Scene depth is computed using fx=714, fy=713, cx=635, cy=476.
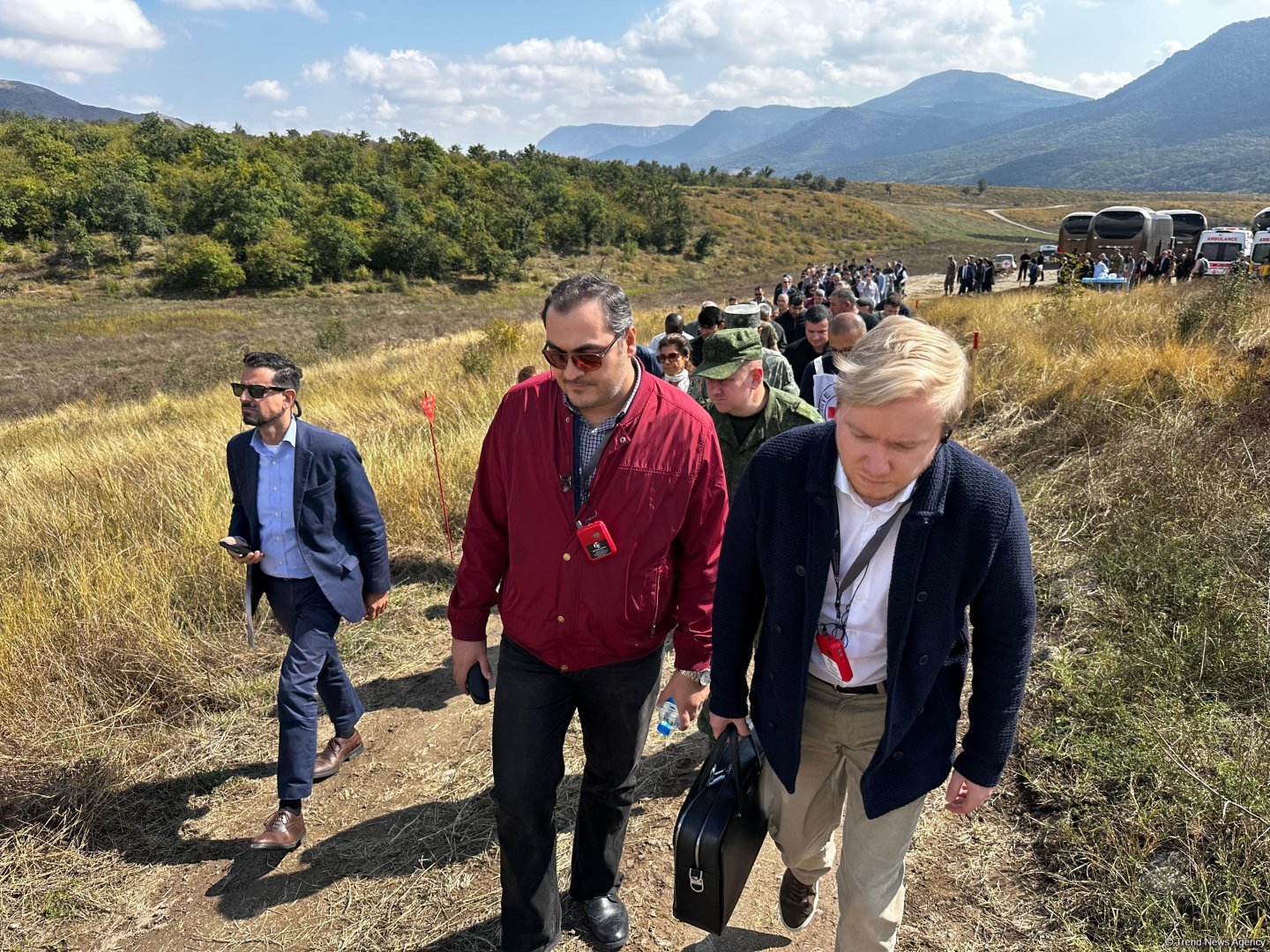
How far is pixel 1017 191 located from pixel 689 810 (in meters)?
146

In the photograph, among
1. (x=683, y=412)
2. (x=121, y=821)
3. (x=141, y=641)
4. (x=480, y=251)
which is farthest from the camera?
(x=480, y=251)

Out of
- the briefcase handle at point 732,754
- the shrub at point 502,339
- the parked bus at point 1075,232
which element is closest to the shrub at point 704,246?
the parked bus at point 1075,232

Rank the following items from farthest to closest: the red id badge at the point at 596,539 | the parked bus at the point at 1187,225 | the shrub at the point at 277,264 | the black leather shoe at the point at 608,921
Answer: the shrub at the point at 277,264 → the parked bus at the point at 1187,225 → the black leather shoe at the point at 608,921 → the red id badge at the point at 596,539

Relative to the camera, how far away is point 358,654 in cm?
430

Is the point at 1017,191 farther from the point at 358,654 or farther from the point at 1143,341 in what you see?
the point at 358,654

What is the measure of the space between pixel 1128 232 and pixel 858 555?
2917cm

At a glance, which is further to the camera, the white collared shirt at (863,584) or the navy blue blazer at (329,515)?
the navy blue blazer at (329,515)

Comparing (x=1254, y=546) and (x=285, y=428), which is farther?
(x=1254, y=546)

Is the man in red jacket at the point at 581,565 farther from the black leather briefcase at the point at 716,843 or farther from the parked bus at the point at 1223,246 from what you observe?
the parked bus at the point at 1223,246

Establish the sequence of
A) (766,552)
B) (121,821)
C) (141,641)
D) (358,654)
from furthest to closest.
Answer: (358,654) → (141,641) → (121,821) → (766,552)

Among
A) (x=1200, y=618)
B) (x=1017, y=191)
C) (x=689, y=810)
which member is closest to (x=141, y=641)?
(x=689, y=810)

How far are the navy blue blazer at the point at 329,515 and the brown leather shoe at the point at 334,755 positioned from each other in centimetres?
73

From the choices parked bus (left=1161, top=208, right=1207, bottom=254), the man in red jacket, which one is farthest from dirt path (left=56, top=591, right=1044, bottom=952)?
parked bus (left=1161, top=208, right=1207, bottom=254)

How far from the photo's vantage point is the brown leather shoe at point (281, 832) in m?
2.75
